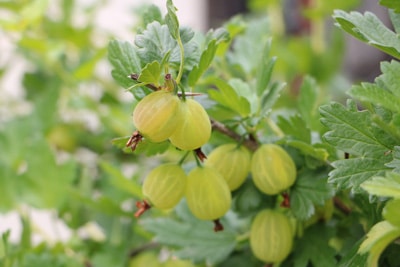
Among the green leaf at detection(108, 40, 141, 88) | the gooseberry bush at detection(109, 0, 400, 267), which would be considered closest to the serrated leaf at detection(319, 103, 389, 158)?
the gooseberry bush at detection(109, 0, 400, 267)

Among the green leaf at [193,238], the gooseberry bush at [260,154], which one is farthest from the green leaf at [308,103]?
the green leaf at [193,238]

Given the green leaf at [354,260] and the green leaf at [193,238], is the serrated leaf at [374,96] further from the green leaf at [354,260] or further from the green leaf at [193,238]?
the green leaf at [193,238]

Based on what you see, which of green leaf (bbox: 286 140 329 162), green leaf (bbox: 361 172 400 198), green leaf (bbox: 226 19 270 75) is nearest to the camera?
green leaf (bbox: 361 172 400 198)

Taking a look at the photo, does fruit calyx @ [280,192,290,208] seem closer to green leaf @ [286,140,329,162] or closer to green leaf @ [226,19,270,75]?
green leaf @ [286,140,329,162]

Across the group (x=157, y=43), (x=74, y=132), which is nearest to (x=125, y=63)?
(x=157, y=43)

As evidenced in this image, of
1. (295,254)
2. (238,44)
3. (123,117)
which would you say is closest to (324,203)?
(295,254)

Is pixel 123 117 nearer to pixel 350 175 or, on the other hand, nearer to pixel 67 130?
pixel 67 130

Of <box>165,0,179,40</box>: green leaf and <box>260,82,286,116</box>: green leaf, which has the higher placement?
<box>165,0,179,40</box>: green leaf

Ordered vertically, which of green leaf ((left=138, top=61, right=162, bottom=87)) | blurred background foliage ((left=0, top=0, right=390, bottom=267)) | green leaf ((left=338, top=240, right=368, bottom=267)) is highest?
green leaf ((left=138, top=61, right=162, bottom=87))
